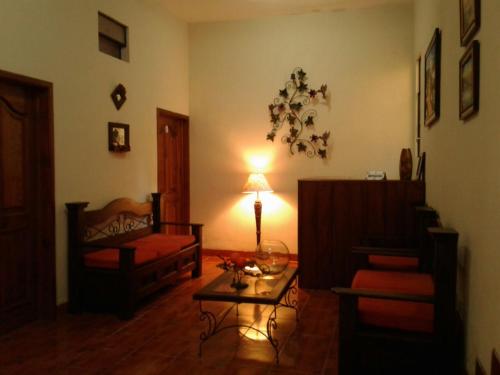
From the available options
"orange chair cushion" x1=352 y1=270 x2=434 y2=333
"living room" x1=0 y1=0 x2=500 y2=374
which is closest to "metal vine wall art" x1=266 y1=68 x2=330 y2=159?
"living room" x1=0 y1=0 x2=500 y2=374

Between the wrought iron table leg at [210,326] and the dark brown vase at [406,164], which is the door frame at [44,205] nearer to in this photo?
the wrought iron table leg at [210,326]

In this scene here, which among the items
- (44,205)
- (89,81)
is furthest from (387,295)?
(89,81)

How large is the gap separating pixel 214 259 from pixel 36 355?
10.7 ft

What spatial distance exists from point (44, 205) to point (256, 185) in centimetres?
271

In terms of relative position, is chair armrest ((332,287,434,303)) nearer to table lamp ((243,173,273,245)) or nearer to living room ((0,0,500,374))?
living room ((0,0,500,374))

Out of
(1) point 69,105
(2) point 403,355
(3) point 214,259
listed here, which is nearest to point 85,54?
(1) point 69,105

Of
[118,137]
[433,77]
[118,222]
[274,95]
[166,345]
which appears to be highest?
[274,95]

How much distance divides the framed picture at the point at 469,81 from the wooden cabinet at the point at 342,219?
2.09 metres

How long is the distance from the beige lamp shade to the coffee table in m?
2.12

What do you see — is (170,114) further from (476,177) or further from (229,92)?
(476,177)

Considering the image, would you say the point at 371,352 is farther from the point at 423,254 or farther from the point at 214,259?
the point at 214,259

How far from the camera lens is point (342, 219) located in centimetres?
462

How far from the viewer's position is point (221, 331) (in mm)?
3578

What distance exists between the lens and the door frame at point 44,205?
3787 mm
